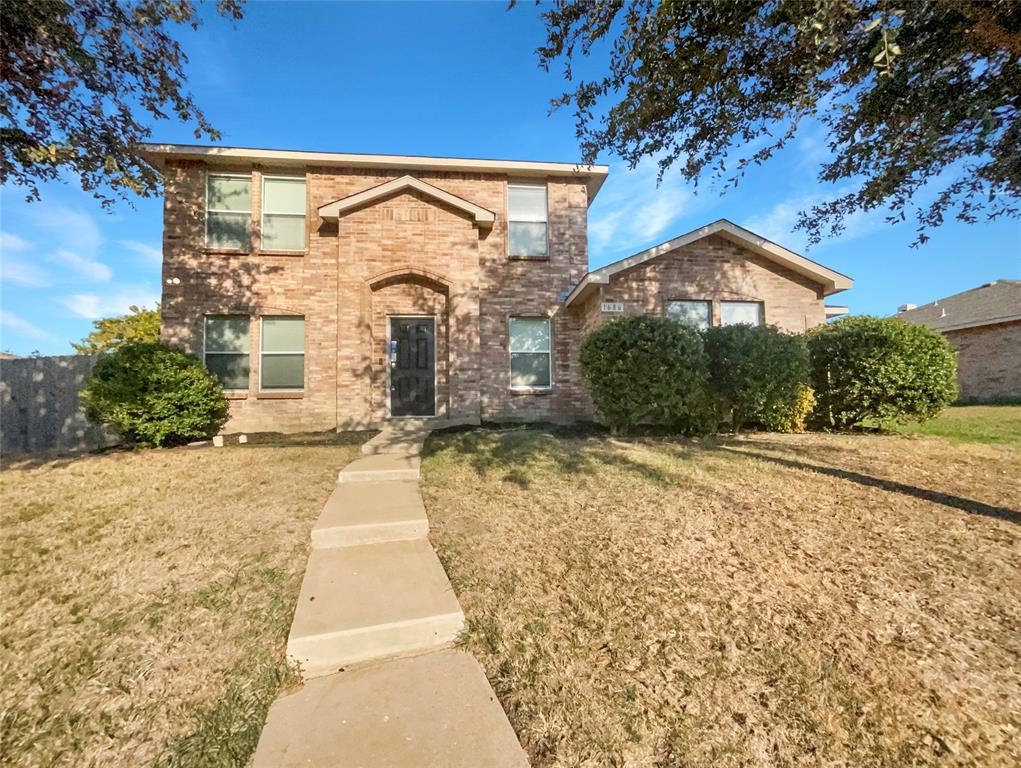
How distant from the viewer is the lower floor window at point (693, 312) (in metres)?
11.1

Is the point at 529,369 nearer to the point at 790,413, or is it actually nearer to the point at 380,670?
the point at 790,413

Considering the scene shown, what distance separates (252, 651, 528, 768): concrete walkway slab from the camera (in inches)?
68.7

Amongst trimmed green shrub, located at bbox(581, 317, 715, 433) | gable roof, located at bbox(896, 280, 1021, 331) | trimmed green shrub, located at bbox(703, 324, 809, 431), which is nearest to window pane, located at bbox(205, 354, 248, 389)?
trimmed green shrub, located at bbox(581, 317, 715, 433)

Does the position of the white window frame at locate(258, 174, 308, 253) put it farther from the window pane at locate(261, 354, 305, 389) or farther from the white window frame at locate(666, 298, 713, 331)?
the white window frame at locate(666, 298, 713, 331)

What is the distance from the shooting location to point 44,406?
9.73 m

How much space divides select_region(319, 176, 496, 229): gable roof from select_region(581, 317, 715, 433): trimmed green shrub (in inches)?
178

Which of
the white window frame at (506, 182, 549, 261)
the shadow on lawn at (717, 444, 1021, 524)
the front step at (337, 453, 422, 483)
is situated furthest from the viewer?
the white window frame at (506, 182, 549, 261)

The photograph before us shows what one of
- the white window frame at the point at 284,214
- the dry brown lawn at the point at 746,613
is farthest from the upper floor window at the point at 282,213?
the dry brown lawn at the point at 746,613

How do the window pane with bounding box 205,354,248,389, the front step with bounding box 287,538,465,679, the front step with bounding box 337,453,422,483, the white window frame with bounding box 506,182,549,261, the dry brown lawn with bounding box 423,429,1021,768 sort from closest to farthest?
the dry brown lawn with bounding box 423,429,1021,768
the front step with bounding box 287,538,465,679
the front step with bounding box 337,453,422,483
the window pane with bounding box 205,354,248,389
the white window frame with bounding box 506,182,549,261

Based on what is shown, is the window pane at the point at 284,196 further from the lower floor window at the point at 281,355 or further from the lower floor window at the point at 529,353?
the lower floor window at the point at 529,353

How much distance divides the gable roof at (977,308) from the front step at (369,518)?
18694 millimetres

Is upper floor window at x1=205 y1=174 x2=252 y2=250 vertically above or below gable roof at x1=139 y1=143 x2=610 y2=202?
below

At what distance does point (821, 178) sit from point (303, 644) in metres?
8.41

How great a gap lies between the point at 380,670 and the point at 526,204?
37.7ft
